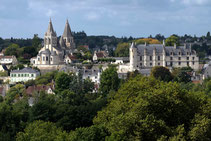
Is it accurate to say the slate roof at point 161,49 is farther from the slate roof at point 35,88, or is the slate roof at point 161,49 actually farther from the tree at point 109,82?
the slate roof at point 35,88

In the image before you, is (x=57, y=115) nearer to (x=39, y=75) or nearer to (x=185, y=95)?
(x=185, y=95)

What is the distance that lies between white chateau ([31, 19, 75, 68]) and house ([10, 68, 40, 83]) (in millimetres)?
5888

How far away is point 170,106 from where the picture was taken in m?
35.5

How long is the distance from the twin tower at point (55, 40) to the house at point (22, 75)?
11.3m

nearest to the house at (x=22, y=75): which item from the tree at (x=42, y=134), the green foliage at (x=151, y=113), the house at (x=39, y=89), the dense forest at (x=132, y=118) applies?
the house at (x=39, y=89)

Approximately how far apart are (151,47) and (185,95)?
42.2 metres

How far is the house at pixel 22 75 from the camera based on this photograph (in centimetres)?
7800

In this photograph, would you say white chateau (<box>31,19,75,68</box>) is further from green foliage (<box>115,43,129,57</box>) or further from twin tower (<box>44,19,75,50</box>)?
green foliage (<box>115,43,129,57</box>)

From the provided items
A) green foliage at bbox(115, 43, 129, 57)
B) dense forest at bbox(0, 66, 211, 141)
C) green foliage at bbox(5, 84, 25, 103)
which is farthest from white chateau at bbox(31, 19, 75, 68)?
dense forest at bbox(0, 66, 211, 141)

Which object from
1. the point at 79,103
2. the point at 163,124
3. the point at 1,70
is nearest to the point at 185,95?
the point at 163,124

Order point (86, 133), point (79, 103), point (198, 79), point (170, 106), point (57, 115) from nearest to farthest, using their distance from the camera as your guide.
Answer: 1. point (86, 133)
2. point (170, 106)
3. point (57, 115)
4. point (79, 103)
5. point (198, 79)

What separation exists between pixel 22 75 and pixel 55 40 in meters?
13.8

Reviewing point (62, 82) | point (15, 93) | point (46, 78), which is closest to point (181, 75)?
A: point (62, 82)

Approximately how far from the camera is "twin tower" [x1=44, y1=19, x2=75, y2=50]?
293ft
